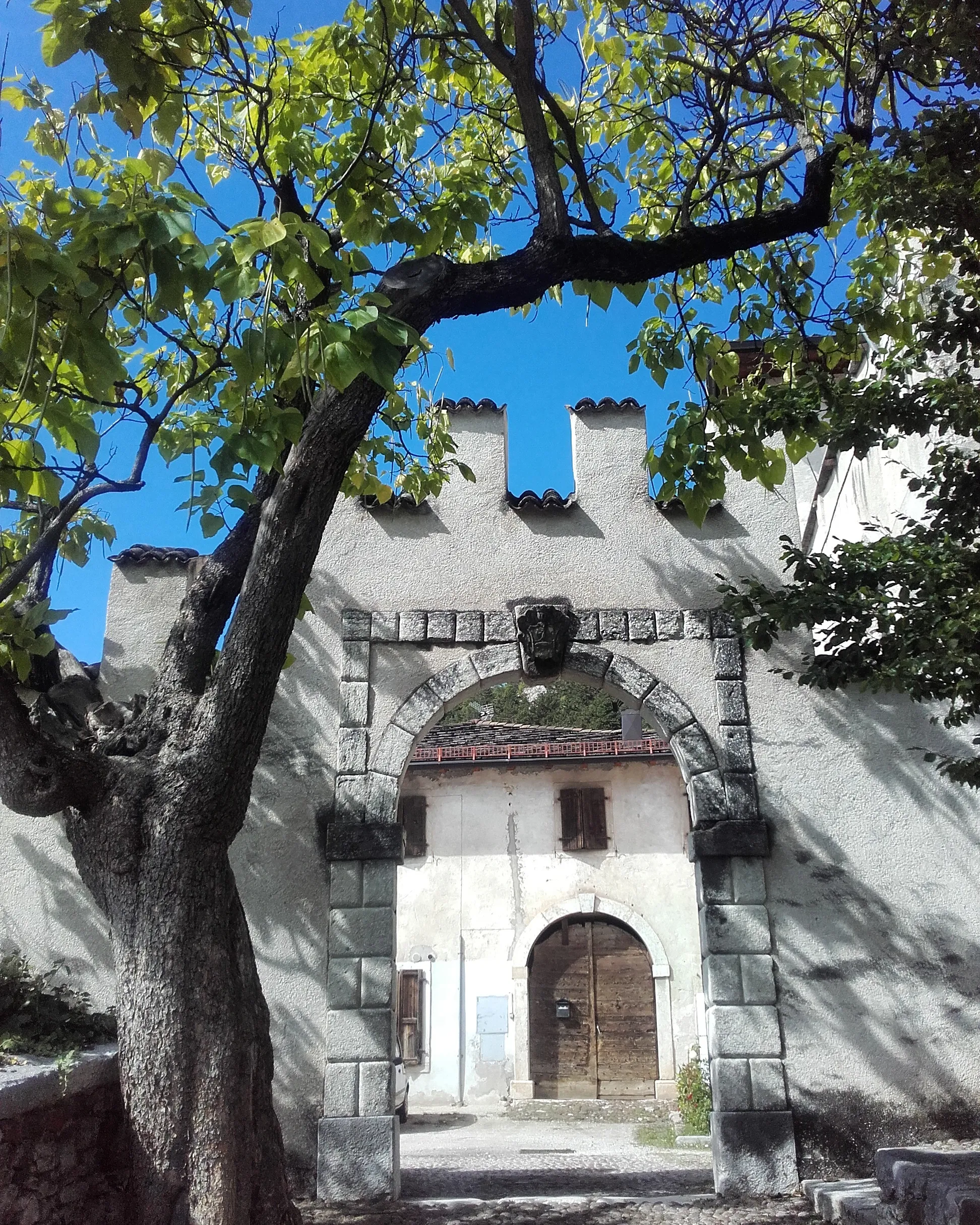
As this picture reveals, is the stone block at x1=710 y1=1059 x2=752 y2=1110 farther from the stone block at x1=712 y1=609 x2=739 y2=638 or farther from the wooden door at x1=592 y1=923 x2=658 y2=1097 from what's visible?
the wooden door at x1=592 y1=923 x2=658 y2=1097

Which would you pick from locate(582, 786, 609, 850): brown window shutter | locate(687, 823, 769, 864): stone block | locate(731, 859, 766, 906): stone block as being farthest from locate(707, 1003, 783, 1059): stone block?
locate(582, 786, 609, 850): brown window shutter

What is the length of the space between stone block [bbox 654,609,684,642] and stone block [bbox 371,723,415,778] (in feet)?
5.74

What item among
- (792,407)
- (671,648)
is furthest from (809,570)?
(671,648)

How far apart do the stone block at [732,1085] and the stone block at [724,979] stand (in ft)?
1.09

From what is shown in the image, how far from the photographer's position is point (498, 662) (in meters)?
6.52

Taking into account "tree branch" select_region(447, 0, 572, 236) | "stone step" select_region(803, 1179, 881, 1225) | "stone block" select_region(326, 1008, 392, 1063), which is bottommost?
"stone step" select_region(803, 1179, 881, 1225)

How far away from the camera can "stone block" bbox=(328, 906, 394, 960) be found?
591 centimetres

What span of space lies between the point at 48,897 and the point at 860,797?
5.08m

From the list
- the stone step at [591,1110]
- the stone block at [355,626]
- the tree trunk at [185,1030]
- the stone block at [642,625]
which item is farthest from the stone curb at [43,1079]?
the stone step at [591,1110]

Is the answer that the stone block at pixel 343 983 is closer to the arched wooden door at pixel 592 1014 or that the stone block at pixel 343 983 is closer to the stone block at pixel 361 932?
the stone block at pixel 361 932

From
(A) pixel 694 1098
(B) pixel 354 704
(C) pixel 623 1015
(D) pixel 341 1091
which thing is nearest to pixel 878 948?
(D) pixel 341 1091

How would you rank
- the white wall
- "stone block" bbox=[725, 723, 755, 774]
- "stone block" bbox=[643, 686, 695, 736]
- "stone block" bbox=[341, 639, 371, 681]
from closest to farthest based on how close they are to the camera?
"stone block" bbox=[725, 723, 755, 774] < "stone block" bbox=[643, 686, 695, 736] < "stone block" bbox=[341, 639, 371, 681] < the white wall

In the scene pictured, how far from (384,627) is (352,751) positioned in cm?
84

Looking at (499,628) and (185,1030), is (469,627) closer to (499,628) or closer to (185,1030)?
(499,628)
